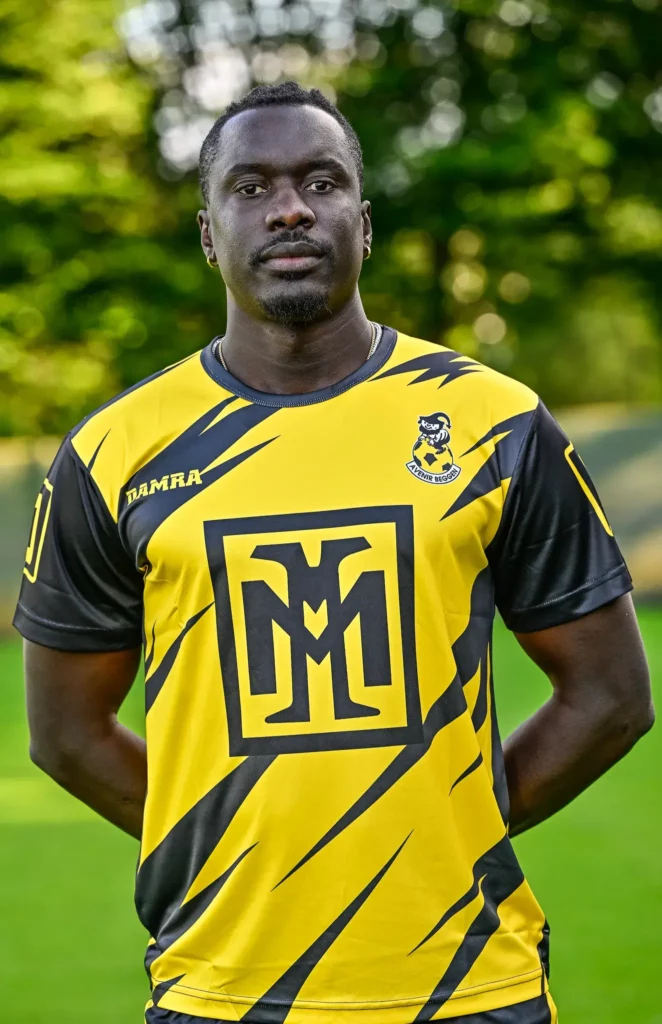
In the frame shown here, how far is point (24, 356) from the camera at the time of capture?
22.8m

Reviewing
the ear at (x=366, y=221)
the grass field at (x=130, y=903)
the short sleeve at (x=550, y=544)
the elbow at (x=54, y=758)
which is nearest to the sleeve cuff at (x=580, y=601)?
the short sleeve at (x=550, y=544)

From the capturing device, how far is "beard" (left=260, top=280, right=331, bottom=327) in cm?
233

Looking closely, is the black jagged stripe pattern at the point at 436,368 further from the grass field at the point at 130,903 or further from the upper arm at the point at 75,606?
the grass field at the point at 130,903

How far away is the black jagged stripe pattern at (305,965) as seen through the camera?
2.12 m

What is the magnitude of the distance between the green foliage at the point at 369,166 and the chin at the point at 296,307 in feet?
65.5

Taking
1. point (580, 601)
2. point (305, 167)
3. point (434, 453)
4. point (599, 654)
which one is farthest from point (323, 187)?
point (599, 654)

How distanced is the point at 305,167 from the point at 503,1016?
4.77ft

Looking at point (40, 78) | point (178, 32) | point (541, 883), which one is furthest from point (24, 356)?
point (541, 883)

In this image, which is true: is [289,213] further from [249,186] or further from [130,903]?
[130,903]

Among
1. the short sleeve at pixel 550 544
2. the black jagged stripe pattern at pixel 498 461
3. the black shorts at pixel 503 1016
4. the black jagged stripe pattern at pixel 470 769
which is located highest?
the black jagged stripe pattern at pixel 498 461

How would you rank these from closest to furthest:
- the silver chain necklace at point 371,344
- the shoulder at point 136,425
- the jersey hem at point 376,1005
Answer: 1. the jersey hem at point 376,1005
2. the shoulder at point 136,425
3. the silver chain necklace at point 371,344

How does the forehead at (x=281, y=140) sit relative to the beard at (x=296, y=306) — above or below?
above

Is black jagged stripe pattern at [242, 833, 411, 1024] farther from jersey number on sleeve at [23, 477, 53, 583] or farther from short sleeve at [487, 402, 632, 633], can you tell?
jersey number on sleeve at [23, 477, 53, 583]

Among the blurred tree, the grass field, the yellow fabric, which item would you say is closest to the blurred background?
the blurred tree
